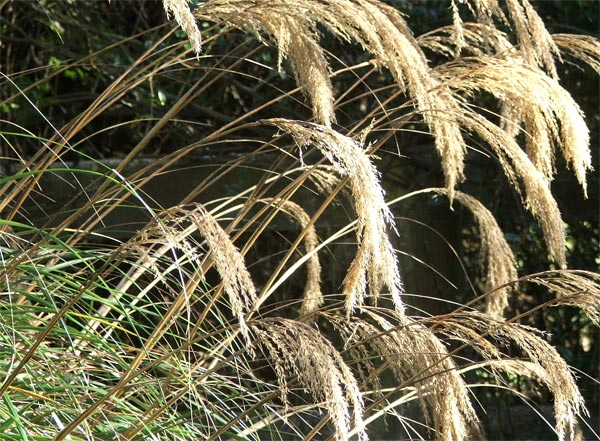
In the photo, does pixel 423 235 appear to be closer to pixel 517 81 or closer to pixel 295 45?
pixel 517 81

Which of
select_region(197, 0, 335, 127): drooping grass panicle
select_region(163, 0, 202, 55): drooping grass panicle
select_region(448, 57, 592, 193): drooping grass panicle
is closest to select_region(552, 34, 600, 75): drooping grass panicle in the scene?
select_region(448, 57, 592, 193): drooping grass panicle

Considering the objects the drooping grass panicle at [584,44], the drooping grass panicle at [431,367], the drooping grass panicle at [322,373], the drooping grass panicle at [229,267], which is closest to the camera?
the drooping grass panicle at [229,267]

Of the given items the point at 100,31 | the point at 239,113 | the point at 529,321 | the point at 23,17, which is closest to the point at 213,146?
the point at 239,113

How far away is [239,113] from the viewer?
4.17 metres

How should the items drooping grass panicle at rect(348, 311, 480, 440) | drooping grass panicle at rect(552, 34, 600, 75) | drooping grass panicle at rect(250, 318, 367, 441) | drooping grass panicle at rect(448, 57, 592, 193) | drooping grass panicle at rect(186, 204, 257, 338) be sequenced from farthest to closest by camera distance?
drooping grass panicle at rect(552, 34, 600, 75) < drooping grass panicle at rect(448, 57, 592, 193) < drooping grass panicle at rect(348, 311, 480, 440) < drooping grass panicle at rect(250, 318, 367, 441) < drooping grass panicle at rect(186, 204, 257, 338)

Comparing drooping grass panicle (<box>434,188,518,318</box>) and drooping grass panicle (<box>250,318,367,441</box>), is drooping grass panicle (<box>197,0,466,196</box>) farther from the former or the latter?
drooping grass panicle (<box>434,188,518,318</box>)

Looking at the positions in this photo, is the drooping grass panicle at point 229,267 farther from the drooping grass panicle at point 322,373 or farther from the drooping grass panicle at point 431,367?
the drooping grass panicle at point 431,367

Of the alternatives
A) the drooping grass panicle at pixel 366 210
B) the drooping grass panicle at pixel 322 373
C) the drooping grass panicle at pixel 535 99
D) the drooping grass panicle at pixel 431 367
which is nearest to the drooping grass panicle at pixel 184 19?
the drooping grass panicle at pixel 366 210

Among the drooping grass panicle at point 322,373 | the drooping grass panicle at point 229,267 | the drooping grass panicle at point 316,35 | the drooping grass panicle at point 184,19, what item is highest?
the drooping grass panicle at point 184,19

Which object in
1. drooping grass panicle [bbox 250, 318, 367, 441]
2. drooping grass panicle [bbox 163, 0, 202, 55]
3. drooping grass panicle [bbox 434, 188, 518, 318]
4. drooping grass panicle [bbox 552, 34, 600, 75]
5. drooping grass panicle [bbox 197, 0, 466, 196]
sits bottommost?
drooping grass panicle [bbox 434, 188, 518, 318]

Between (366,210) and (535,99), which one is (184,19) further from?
(535,99)

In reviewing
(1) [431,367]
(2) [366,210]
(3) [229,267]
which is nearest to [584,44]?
(1) [431,367]

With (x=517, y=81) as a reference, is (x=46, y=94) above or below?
below

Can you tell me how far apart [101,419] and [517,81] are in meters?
1.01
